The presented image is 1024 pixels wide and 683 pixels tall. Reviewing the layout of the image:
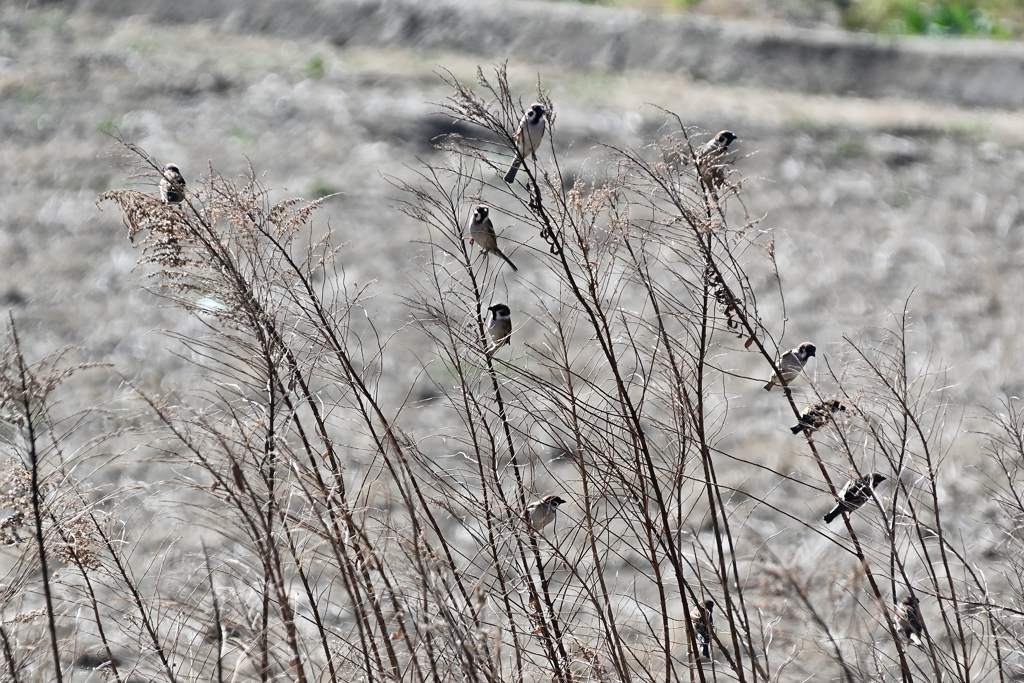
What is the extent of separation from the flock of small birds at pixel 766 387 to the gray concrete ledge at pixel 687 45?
8923 mm

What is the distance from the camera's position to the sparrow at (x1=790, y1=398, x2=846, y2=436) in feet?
9.86

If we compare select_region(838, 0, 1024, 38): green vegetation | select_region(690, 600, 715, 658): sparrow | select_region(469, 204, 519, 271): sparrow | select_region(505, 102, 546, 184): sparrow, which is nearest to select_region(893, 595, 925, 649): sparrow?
select_region(690, 600, 715, 658): sparrow

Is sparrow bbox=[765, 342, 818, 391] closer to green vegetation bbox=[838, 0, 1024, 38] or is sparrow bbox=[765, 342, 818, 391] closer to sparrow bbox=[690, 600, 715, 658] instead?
sparrow bbox=[690, 600, 715, 658]

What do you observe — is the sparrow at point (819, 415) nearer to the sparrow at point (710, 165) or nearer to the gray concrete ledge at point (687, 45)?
the sparrow at point (710, 165)

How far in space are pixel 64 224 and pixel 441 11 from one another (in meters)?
5.43

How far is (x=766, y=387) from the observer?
3.25 metres

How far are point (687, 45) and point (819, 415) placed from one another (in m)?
10.0

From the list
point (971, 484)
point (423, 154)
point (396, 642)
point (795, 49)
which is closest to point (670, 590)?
point (396, 642)

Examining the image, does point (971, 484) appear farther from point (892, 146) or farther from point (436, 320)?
point (892, 146)

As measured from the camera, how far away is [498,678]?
9.67 feet

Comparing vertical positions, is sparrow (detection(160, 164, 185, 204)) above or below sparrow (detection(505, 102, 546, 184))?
below

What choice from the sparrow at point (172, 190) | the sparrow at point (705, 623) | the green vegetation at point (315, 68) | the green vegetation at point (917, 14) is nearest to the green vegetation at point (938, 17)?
the green vegetation at point (917, 14)

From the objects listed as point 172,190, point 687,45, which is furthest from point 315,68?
point 172,190

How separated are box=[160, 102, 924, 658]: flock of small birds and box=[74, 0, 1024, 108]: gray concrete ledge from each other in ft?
29.3
